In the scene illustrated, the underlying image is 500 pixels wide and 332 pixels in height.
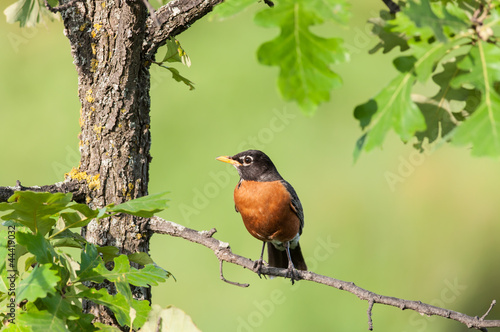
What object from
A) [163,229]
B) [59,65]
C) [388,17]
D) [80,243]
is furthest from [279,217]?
[59,65]

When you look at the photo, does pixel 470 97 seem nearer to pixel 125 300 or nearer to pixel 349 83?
pixel 125 300

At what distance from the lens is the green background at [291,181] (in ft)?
18.4

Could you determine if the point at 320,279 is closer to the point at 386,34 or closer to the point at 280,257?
the point at 386,34

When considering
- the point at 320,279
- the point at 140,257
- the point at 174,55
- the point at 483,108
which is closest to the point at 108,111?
the point at 174,55

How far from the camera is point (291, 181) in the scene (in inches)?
248

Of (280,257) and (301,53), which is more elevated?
(301,53)

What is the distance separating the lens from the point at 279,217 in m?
3.83

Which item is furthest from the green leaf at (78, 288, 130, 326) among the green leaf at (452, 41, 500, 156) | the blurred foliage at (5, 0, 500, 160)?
the green leaf at (452, 41, 500, 156)

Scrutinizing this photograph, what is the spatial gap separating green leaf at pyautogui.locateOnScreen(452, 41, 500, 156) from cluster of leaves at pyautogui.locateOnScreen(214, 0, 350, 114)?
350 mm

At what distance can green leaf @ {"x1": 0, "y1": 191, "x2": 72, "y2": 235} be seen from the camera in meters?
1.81

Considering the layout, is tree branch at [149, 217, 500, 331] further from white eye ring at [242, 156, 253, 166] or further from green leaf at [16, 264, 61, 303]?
white eye ring at [242, 156, 253, 166]

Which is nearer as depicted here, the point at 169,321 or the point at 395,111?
the point at 395,111

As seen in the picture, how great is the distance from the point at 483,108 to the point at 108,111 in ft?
6.01

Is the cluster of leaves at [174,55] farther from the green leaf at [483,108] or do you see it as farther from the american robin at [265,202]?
the green leaf at [483,108]
